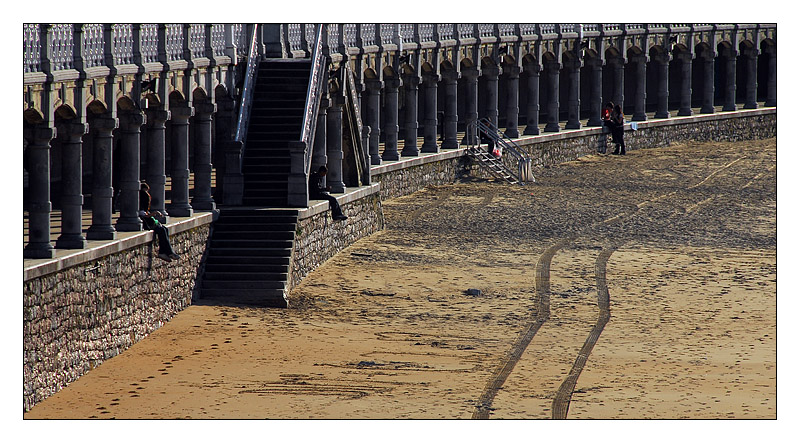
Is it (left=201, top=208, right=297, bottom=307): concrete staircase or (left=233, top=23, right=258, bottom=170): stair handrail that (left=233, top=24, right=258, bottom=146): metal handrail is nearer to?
(left=233, top=23, right=258, bottom=170): stair handrail

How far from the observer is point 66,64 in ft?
73.5

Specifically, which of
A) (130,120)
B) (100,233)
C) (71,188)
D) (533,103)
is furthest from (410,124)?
(71,188)

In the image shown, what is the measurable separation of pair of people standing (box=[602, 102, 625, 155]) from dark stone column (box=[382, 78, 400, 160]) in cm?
1250

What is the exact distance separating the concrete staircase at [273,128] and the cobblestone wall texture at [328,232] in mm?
948

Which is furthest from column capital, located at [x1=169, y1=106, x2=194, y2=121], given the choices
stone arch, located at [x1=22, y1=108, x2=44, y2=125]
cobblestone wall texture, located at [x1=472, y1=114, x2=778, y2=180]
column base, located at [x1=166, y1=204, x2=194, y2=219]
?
cobblestone wall texture, located at [x1=472, y1=114, x2=778, y2=180]

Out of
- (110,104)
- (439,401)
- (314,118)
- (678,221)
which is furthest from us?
(678,221)

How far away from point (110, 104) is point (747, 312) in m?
11.2

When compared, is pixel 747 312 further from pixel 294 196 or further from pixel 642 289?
Answer: pixel 294 196

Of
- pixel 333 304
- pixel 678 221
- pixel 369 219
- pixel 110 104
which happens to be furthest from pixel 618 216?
pixel 110 104

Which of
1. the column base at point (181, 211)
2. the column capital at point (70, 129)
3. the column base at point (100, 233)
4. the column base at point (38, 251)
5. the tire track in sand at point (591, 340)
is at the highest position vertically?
the column capital at point (70, 129)

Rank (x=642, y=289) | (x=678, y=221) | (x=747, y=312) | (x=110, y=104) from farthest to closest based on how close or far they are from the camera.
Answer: (x=678, y=221), (x=642, y=289), (x=747, y=312), (x=110, y=104)

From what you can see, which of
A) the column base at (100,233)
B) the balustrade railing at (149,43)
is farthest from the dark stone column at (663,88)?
the column base at (100,233)

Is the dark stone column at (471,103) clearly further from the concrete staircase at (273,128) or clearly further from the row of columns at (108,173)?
the row of columns at (108,173)

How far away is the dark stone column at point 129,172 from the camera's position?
25156mm
